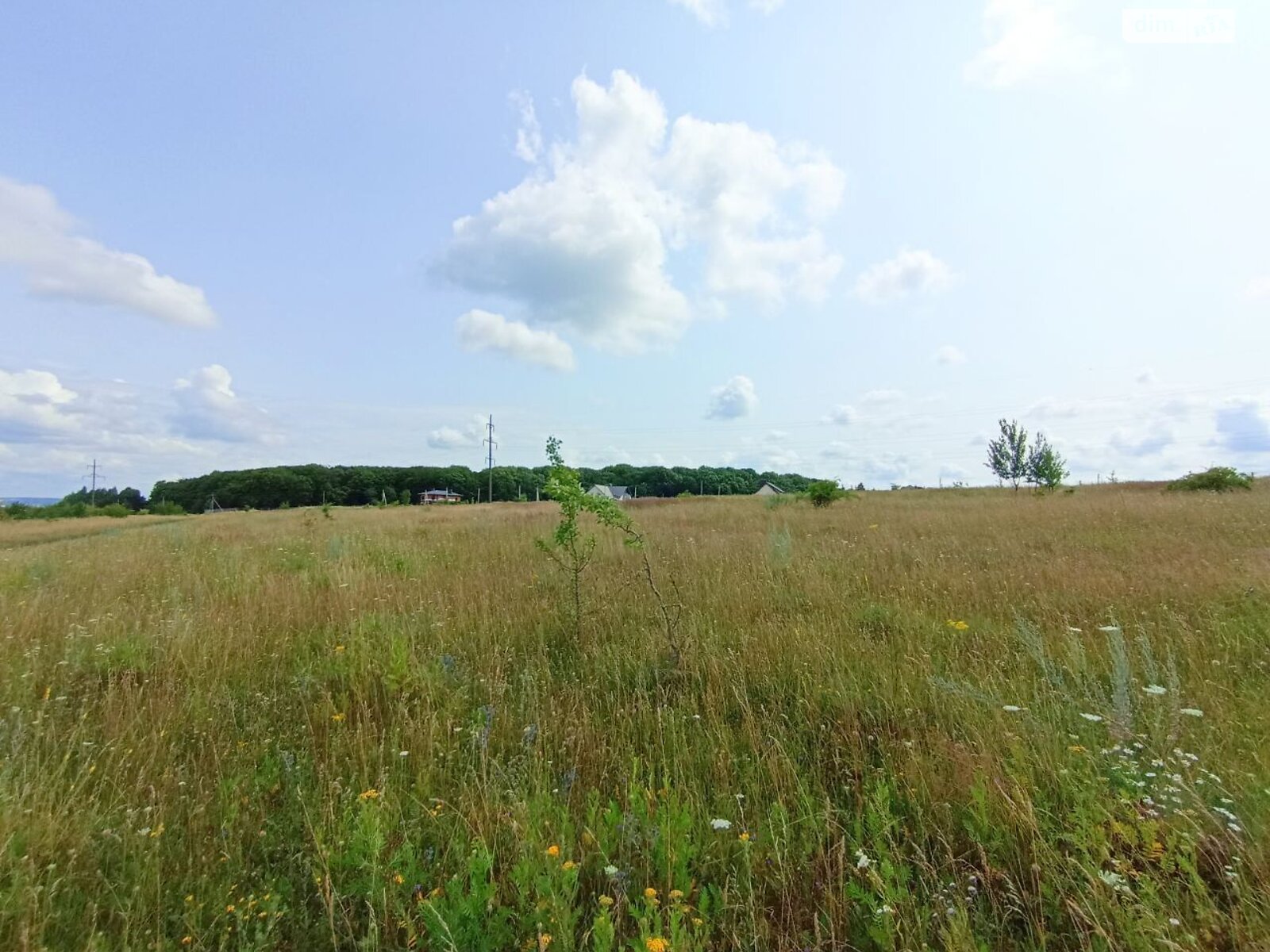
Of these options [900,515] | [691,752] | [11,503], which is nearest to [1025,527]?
[900,515]

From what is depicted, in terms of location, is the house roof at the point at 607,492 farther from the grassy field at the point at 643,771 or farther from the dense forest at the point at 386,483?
the dense forest at the point at 386,483

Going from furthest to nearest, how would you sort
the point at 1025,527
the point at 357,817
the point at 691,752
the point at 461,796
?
1. the point at 1025,527
2. the point at 691,752
3. the point at 461,796
4. the point at 357,817

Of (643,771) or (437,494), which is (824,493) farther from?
(437,494)

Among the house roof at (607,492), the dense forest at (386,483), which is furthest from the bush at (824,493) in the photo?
the dense forest at (386,483)

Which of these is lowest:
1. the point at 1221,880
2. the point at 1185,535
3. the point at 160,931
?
the point at 160,931

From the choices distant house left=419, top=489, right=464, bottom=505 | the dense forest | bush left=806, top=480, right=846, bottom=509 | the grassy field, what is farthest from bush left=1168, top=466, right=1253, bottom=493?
distant house left=419, top=489, right=464, bottom=505

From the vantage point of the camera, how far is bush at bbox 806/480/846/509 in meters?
18.1

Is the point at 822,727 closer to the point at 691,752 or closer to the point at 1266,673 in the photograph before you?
the point at 691,752

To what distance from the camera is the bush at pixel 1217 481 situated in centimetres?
1681

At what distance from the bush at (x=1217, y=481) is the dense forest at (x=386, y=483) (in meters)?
56.4

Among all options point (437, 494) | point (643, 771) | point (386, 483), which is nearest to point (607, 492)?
point (643, 771)

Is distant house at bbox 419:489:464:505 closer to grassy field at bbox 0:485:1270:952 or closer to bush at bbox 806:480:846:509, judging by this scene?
bush at bbox 806:480:846:509

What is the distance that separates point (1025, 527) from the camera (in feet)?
30.5

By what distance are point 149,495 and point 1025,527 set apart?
398 feet
